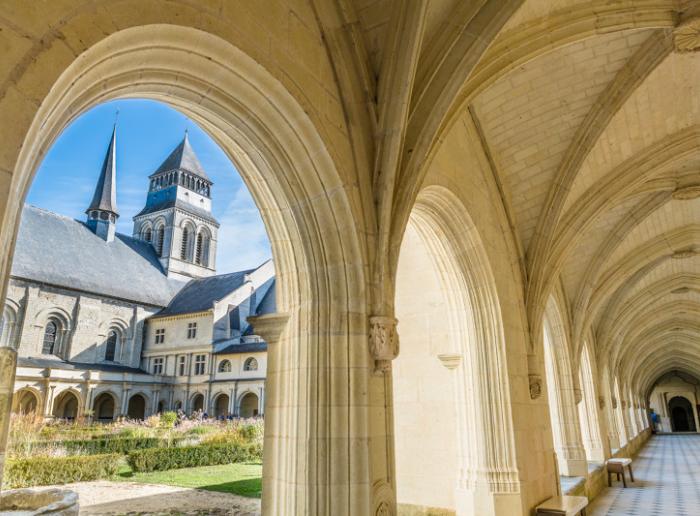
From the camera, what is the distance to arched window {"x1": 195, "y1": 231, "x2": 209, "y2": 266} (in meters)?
Answer: 37.3

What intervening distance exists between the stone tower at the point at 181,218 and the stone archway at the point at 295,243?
108ft

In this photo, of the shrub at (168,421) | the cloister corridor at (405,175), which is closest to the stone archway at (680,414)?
the cloister corridor at (405,175)

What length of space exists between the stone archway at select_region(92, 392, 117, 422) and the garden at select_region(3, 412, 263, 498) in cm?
1088

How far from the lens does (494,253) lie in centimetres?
549

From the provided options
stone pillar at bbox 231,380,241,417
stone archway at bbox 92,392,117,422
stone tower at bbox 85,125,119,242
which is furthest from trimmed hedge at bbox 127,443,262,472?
stone tower at bbox 85,125,119,242

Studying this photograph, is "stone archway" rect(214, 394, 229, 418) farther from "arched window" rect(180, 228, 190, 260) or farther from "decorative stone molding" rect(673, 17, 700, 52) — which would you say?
"decorative stone molding" rect(673, 17, 700, 52)

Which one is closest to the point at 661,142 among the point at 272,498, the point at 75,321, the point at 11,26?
the point at 272,498

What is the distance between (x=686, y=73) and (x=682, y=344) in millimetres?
20271

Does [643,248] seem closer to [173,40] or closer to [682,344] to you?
[173,40]

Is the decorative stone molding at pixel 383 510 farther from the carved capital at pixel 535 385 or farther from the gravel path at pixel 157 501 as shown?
the gravel path at pixel 157 501

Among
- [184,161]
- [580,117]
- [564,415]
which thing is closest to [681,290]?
[564,415]

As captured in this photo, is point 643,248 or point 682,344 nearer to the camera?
point 643,248

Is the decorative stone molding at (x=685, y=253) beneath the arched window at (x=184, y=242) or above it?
beneath

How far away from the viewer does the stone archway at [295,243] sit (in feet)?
8.10
